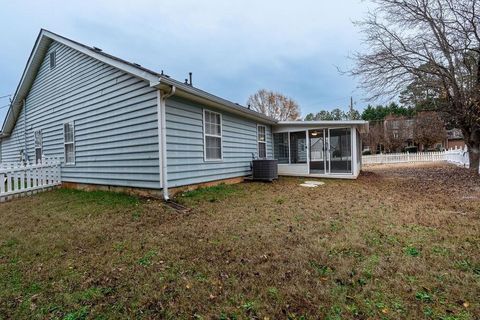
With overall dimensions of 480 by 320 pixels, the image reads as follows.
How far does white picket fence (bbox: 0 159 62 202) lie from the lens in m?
7.34

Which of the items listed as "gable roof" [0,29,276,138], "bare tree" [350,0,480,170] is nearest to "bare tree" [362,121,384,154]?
"bare tree" [350,0,480,170]

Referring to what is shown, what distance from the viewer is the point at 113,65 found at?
6.73m

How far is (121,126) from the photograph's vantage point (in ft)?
23.0

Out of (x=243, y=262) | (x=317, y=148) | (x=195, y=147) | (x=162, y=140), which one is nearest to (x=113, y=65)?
(x=162, y=140)

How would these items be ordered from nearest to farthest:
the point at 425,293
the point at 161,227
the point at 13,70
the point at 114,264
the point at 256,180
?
the point at 425,293 → the point at 114,264 → the point at 161,227 → the point at 256,180 → the point at 13,70

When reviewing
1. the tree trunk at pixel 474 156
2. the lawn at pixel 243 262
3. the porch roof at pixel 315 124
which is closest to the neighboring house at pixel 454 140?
the tree trunk at pixel 474 156

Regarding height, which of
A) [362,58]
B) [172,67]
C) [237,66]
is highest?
[172,67]

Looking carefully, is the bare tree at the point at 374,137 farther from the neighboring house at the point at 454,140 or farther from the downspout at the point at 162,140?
the downspout at the point at 162,140

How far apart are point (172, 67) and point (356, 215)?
84.8ft

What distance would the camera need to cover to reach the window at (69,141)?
8.65 m

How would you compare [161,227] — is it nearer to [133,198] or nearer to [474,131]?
[133,198]

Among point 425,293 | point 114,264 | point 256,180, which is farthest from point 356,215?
point 256,180

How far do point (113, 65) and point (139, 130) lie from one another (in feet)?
6.27

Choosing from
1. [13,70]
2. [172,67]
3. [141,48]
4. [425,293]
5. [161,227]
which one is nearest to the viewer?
[425,293]
